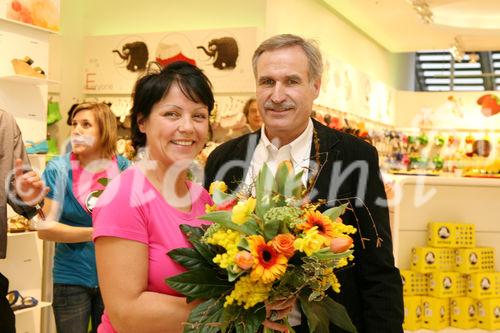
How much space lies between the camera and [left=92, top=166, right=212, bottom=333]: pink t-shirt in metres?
1.55

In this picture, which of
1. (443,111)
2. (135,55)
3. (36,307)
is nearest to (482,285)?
(36,307)

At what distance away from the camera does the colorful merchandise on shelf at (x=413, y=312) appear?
3814 mm

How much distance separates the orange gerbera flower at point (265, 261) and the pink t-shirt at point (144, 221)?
0.82ft

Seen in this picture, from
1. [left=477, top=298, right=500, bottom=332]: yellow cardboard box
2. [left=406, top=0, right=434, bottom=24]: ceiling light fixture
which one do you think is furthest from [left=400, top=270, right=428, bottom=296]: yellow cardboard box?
[left=406, top=0, right=434, bottom=24]: ceiling light fixture

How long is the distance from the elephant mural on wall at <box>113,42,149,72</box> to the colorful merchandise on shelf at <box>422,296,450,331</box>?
3966 mm

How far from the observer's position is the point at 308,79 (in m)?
2.25

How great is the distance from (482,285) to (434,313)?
35cm

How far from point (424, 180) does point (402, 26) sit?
662cm

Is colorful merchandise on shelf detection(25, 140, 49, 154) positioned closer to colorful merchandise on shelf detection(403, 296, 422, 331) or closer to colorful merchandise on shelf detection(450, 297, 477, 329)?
colorful merchandise on shelf detection(403, 296, 422, 331)

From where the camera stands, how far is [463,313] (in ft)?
12.6

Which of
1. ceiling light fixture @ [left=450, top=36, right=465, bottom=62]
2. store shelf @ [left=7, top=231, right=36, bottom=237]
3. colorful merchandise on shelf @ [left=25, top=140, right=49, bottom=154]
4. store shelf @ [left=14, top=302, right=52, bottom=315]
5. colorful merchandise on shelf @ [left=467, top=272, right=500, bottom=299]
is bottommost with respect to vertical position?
store shelf @ [left=14, top=302, right=52, bottom=315]

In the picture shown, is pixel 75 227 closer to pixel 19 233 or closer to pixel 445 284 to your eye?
pixel 19 233

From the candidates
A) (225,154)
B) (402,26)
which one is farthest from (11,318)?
(402,26)

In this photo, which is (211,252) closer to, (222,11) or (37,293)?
(37,293)
